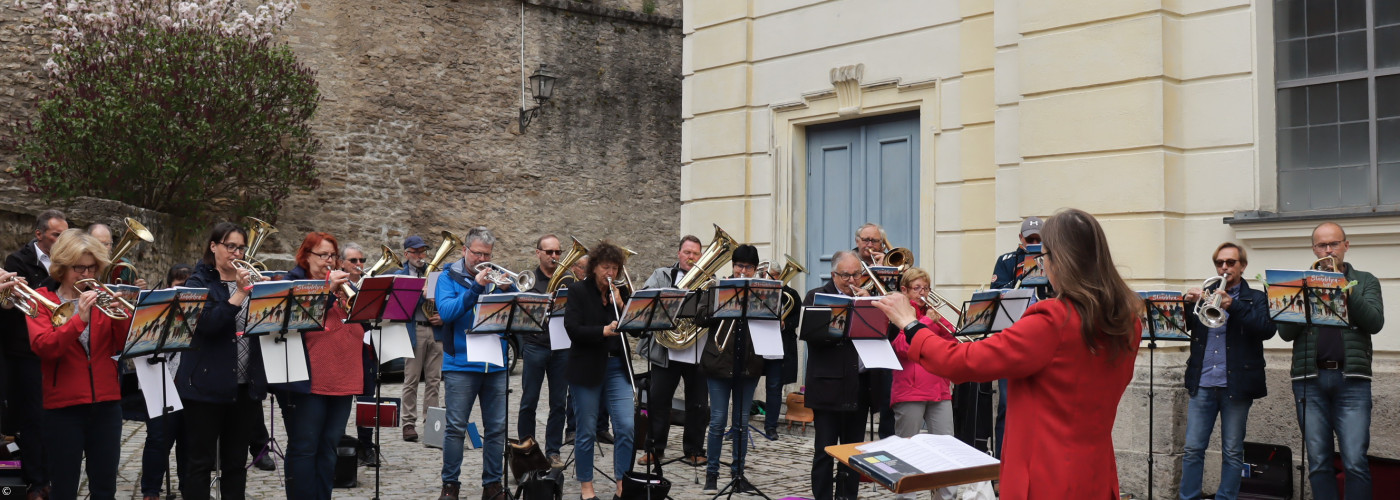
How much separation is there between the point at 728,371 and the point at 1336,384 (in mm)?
4031

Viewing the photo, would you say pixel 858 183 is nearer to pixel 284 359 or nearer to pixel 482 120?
pixel 284 359

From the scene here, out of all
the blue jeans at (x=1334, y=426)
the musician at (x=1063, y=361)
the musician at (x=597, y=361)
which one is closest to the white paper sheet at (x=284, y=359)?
the musician at (x=597, y=361)

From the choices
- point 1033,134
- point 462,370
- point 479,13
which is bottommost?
point 462,370

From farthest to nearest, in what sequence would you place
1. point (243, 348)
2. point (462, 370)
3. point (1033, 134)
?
point (1033, 134), point (462, 370), point (243, 348)

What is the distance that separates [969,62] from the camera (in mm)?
10031

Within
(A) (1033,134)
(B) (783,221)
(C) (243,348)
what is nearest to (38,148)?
(B) (783,221)

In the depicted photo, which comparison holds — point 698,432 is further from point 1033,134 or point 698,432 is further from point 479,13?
point 479,13

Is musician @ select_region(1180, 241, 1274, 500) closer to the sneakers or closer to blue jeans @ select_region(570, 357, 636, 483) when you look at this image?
the sneakers

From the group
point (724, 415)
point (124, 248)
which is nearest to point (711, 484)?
point (724, 415)

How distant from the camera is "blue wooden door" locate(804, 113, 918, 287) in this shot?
10.7 metres

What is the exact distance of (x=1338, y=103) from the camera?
7.99 metres

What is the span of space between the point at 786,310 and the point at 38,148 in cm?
1284

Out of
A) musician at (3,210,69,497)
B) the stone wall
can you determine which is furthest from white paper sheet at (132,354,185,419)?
the stone wall

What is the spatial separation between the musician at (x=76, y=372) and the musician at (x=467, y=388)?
205 cm
